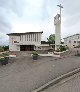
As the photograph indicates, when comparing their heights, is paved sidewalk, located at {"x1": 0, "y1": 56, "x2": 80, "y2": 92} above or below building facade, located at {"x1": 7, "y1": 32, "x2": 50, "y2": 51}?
below

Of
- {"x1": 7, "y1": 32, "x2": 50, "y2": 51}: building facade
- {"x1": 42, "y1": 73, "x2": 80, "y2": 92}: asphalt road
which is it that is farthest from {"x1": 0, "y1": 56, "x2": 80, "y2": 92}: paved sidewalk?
{"x1": 7, "y1": 32, "x2": 50, "y2": 51}: building facade

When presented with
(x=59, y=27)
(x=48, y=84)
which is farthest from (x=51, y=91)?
(x=59, y=27)

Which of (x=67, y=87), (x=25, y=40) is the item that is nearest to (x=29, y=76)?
(x=67, y=87)

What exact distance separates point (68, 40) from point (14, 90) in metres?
61.2

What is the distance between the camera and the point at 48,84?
283 inches

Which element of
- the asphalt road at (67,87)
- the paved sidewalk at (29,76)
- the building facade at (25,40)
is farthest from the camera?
the building facade at (25,40)

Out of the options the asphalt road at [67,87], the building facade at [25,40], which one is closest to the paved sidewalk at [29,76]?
the asphalt road at [67,87]

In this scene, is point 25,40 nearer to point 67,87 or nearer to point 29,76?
point 29,76

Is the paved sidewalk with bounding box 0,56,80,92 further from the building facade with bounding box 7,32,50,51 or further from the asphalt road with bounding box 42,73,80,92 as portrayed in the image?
the building facade with bounding box 7,32,50,51

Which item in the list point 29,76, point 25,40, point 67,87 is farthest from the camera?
point 25,40

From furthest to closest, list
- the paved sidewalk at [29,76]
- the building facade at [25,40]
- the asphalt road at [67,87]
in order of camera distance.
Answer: the building facade at [25,40], the paved sidewalk at [29,76], the asphalt road at [67,87]

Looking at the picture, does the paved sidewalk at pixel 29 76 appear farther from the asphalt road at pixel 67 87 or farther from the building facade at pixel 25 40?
the building facade at pixel 25 40

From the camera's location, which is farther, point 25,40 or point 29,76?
point 25,40

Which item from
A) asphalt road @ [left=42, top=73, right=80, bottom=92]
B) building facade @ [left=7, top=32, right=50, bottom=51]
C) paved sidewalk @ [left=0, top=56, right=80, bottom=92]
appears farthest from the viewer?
building facade @ [left=7, top=32, right=50, bottom=51]
